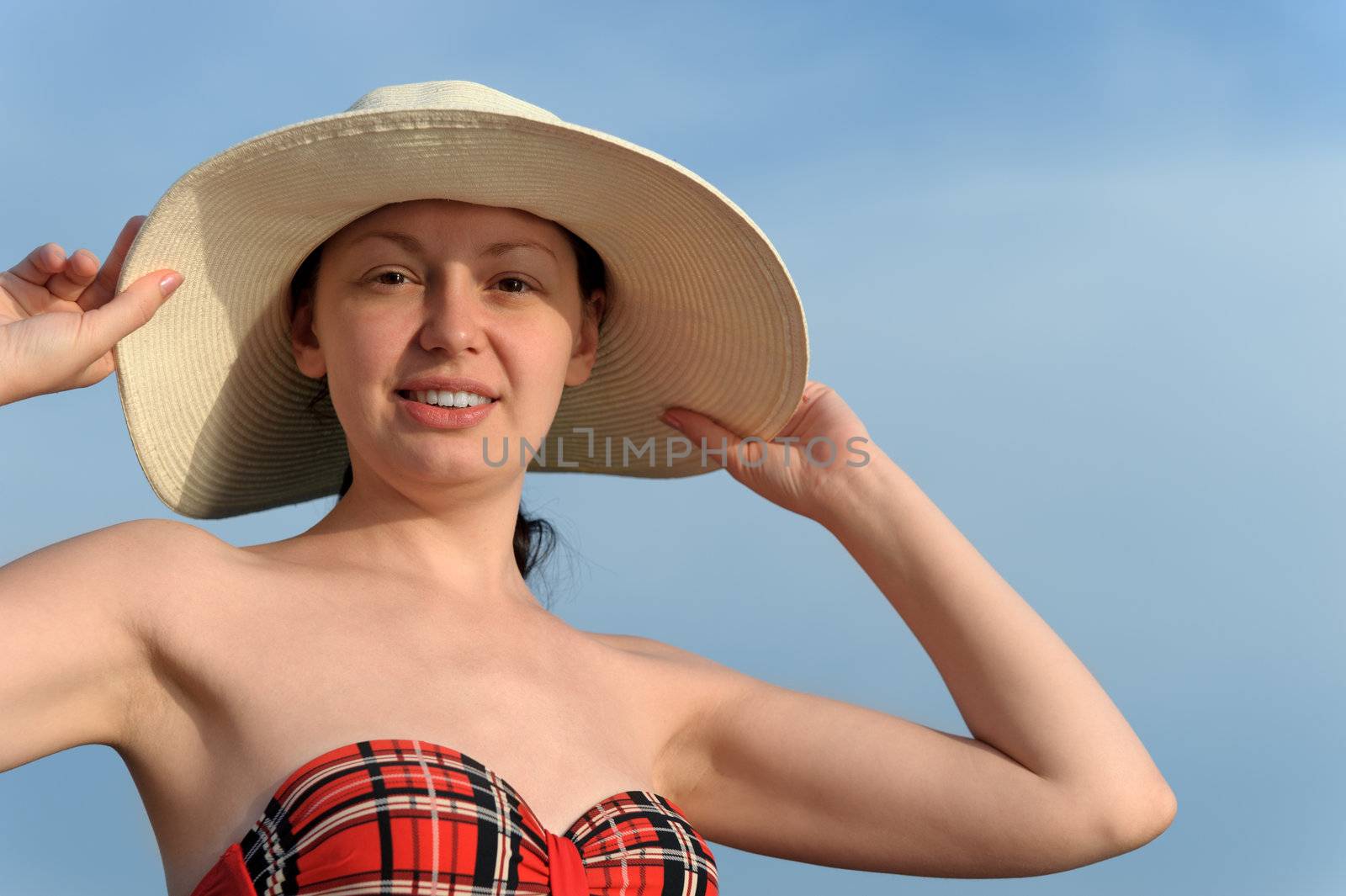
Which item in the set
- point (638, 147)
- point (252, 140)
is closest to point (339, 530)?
point (252, 140)

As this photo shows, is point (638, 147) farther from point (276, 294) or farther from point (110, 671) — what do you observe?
point (110, 671)

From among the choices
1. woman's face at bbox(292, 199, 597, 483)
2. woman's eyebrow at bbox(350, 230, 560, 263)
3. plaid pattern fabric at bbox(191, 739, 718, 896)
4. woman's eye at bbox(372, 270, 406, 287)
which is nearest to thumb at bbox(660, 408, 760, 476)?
woman's face at bbox(292, 199, 597, 483)

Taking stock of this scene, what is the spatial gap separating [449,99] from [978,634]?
1.49 meters

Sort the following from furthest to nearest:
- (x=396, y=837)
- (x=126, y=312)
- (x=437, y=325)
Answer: (x=437, y=325) → (x=126, y=312) → (x=396, y=837)

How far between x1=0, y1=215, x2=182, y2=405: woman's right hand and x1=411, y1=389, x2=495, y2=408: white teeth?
1.56ft

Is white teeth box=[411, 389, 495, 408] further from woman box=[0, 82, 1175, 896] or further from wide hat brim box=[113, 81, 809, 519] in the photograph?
wide hat brim box=[113, 81, 809, 519]

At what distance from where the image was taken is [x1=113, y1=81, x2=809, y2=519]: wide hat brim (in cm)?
257

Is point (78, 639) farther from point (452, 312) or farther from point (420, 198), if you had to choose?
point (420, 198)

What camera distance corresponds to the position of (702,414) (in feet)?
11.1

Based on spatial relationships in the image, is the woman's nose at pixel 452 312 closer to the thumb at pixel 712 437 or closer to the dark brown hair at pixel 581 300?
the dark brown hair at pixel 581 300

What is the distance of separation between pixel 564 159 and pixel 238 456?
1033 mm

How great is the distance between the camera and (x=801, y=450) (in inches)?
130

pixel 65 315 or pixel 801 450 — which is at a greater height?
pixel 801 450

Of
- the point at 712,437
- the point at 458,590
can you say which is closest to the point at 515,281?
the point at 458,590
